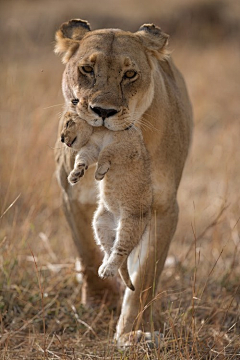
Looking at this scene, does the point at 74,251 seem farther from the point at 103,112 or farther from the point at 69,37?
the point at 103,112

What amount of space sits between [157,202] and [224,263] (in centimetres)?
155

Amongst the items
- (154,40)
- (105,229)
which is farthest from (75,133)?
(154,40)

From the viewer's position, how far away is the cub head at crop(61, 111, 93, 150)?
2.75 m

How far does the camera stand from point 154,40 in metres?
3.73

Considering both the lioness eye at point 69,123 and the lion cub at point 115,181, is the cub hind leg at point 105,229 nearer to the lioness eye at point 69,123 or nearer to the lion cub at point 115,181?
the lion cub at point 115,181

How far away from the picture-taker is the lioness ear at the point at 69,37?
3705 millimetres

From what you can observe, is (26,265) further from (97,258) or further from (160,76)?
(160,76)

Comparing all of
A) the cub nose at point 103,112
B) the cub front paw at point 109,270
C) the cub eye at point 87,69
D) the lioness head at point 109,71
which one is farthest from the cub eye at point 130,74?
the cub front paw at point 109,270

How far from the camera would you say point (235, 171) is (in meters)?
7.01

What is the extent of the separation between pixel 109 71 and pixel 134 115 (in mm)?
263

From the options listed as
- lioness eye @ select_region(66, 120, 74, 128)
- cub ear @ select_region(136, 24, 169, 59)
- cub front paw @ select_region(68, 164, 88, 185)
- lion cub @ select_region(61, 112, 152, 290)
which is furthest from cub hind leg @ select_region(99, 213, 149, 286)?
cub ear @ select_region(136, 24, 169, 59)

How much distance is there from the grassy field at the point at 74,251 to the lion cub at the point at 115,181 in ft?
1.35

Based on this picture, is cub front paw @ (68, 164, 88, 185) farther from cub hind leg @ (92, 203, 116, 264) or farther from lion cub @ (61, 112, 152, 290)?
cub hind leg @ (92, 203, 116, 264)

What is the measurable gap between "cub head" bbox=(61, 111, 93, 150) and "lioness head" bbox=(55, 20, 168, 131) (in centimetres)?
8
